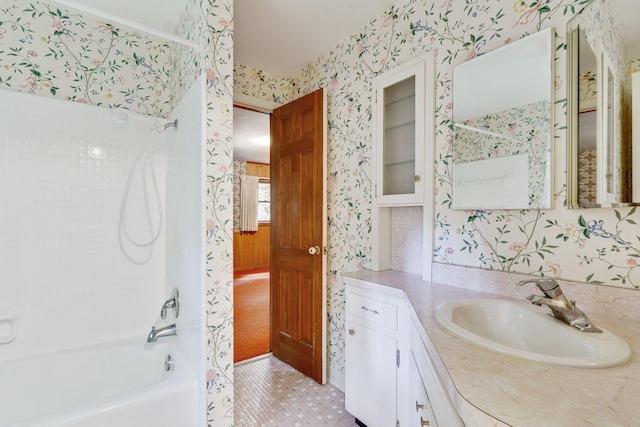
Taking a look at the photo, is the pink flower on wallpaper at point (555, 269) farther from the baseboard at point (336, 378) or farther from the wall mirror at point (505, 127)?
the baseboard at point (336, 378)

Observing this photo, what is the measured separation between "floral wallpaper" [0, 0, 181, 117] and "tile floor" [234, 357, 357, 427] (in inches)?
84.4

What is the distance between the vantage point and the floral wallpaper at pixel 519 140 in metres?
Result: 1.20

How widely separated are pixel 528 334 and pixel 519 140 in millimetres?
808

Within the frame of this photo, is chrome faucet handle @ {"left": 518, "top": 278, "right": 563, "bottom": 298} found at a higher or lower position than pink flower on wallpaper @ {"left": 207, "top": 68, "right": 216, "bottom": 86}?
lower

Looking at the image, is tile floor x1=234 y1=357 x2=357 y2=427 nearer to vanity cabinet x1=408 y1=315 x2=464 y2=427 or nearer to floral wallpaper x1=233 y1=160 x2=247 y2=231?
vanity cabinet x1=408 y1=315 x2=464 y2=427

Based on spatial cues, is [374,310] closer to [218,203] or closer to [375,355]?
[375,355]

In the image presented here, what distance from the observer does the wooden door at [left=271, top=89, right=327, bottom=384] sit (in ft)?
7.31

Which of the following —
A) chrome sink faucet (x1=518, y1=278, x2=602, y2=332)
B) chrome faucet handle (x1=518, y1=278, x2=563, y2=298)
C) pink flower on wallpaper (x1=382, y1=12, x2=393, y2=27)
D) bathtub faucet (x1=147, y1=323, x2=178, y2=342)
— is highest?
pink flower on wallpaper (x1=382, y1=12, x2=393, y2=27)

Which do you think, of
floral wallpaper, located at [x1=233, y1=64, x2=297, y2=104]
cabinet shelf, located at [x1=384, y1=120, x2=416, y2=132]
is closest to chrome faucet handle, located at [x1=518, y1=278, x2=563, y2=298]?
cabinet shelf, located at [x1=384, y1=120, x2=416, y2=132]

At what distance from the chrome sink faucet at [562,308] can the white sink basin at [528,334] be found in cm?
2

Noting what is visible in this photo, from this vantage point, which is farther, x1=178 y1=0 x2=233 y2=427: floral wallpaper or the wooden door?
the wooden door

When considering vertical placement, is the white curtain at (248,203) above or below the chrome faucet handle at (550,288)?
above

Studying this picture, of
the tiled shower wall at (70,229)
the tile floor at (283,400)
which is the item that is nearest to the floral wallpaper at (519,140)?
the tile floor at (283,400)

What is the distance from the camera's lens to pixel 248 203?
673cm
